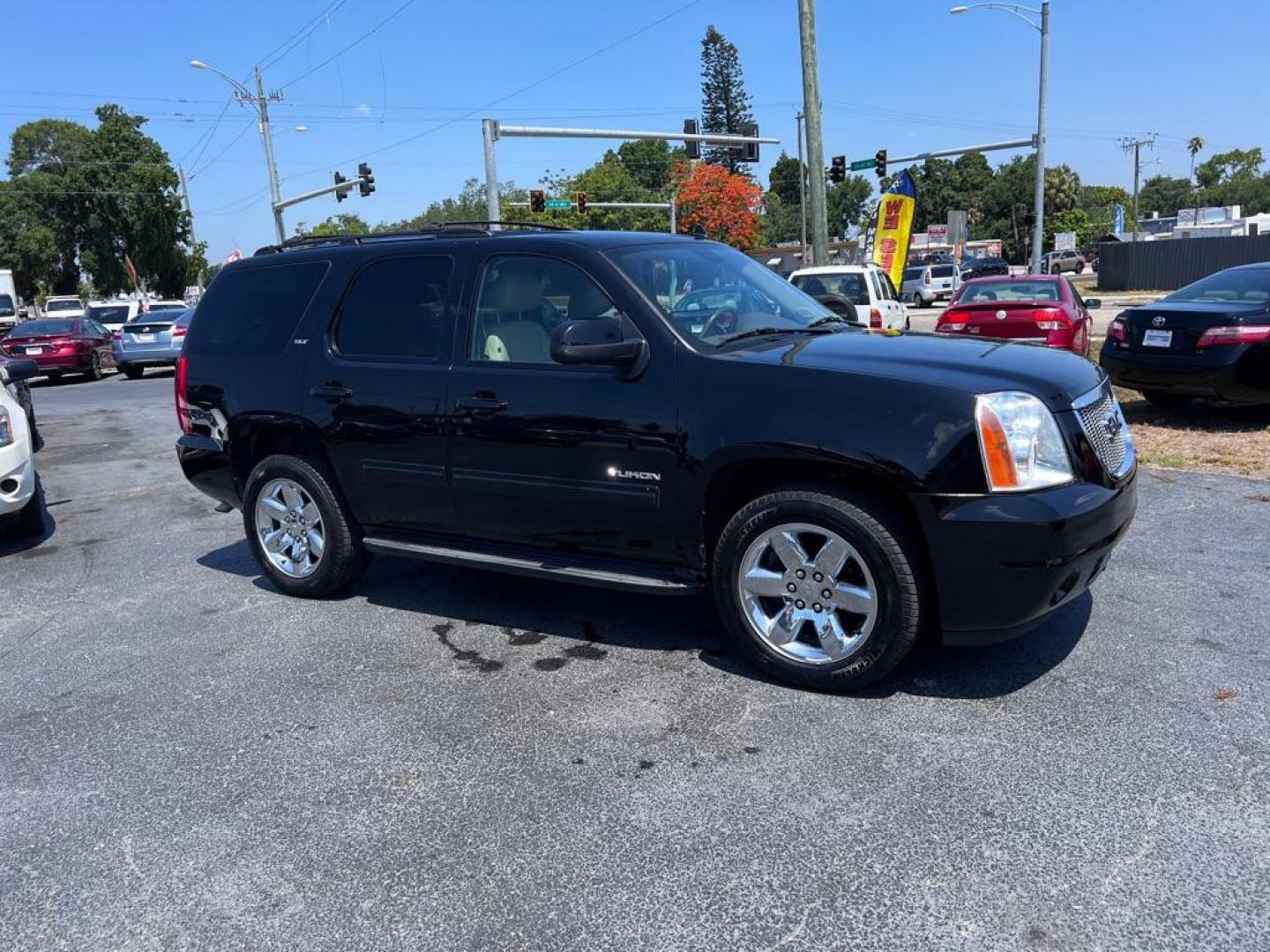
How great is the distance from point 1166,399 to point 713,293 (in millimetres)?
6907

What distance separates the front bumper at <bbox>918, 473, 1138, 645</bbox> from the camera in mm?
3428

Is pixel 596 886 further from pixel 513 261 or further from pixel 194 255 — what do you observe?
pixel 194 255

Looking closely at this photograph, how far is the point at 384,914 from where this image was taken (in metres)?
2.67

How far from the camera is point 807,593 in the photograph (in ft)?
12.6

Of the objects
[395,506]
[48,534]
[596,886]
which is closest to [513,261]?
[395,506]

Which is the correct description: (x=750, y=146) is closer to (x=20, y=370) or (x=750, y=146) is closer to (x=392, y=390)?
(x=20, y=370)

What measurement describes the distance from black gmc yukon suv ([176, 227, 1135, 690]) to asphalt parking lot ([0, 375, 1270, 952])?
0.41 meters

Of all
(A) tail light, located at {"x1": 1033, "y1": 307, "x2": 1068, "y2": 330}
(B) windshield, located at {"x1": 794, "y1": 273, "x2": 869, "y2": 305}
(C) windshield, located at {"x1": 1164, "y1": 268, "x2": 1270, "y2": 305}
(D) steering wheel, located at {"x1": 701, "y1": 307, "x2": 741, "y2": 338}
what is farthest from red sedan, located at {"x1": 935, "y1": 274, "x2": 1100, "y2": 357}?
(D) steering wheel, located at {"x1": 701, "y1": 307, "x2": 741, "y2": 338}

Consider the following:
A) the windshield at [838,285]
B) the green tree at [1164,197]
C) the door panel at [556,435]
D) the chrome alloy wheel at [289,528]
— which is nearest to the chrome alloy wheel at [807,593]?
the door panel at [556,435]

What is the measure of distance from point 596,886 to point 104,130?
6470 cm

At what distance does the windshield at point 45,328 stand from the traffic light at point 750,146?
56.9 ft

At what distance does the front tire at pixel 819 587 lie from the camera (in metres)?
3.62

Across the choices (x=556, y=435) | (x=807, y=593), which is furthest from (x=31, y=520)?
(x=807, y=593)

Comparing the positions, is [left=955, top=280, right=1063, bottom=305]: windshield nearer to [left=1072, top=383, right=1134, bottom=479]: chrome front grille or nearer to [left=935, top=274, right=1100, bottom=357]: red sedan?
[left=935, top=274, right=1100, bottom=357]: red sedan
